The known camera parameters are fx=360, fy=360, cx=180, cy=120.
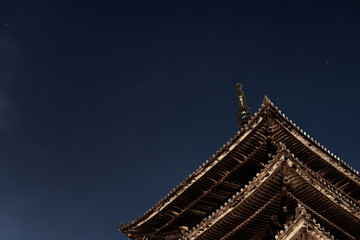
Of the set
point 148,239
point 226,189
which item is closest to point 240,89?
point 226,189

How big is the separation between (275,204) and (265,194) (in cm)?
58

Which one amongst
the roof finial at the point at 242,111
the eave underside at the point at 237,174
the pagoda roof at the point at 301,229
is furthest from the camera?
the roof finial at the point at 242,111

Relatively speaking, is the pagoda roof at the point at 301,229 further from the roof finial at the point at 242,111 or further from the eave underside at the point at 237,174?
the roof finial at the point at 242,111

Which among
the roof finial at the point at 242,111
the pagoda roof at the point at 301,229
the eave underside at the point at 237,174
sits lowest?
the pagoda roof at the point at 301,229

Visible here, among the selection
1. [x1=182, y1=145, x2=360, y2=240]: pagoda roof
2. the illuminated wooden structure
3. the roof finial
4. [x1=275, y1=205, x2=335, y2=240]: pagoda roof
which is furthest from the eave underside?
the roof finial

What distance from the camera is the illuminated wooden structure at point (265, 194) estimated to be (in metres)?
11.8

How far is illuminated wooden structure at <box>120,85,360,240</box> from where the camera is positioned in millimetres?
11781

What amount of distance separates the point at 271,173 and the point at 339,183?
4495mm

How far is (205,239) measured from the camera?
12773 millimetres

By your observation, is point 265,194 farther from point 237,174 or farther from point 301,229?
point 237,174

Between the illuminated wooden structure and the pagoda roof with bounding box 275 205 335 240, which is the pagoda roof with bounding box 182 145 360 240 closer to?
the illuminated wooden structure

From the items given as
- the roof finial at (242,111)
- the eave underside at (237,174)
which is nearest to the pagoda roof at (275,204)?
the eave underside at (237,174)

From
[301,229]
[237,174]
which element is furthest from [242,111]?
[301,229]

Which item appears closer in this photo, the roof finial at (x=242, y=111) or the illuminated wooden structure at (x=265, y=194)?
the illuminated wooden structure at (x=265, y=194)
